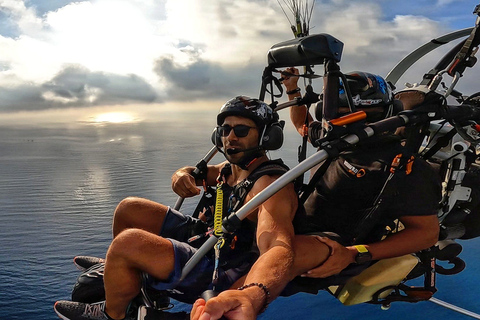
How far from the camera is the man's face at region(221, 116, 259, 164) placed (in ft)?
8.91

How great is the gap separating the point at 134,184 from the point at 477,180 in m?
12.4

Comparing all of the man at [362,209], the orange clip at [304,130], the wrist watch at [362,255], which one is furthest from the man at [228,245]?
the orange clip at [304,130]

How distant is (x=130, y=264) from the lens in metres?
2.24

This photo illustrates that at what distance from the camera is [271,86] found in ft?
11.6

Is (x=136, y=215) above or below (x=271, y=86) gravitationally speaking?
below

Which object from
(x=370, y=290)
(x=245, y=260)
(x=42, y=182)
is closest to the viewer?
(x=245, y=260)

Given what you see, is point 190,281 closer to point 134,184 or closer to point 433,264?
point 433,264

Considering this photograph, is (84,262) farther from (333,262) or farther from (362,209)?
(362,209)

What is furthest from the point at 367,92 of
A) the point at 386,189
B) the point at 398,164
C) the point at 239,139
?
the point at 239,139

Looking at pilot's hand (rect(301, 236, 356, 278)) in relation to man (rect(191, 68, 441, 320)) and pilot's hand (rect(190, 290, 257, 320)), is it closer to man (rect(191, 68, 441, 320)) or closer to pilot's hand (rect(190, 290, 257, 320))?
man (rect(191, 68, 441, 320))

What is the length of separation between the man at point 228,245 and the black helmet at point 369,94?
60 centimetres

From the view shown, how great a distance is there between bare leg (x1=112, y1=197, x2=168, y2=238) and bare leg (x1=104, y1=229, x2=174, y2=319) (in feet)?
2.71

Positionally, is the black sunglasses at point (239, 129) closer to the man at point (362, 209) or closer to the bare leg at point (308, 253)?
the man at point (362, 209)

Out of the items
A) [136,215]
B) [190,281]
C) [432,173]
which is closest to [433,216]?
[432,173]
